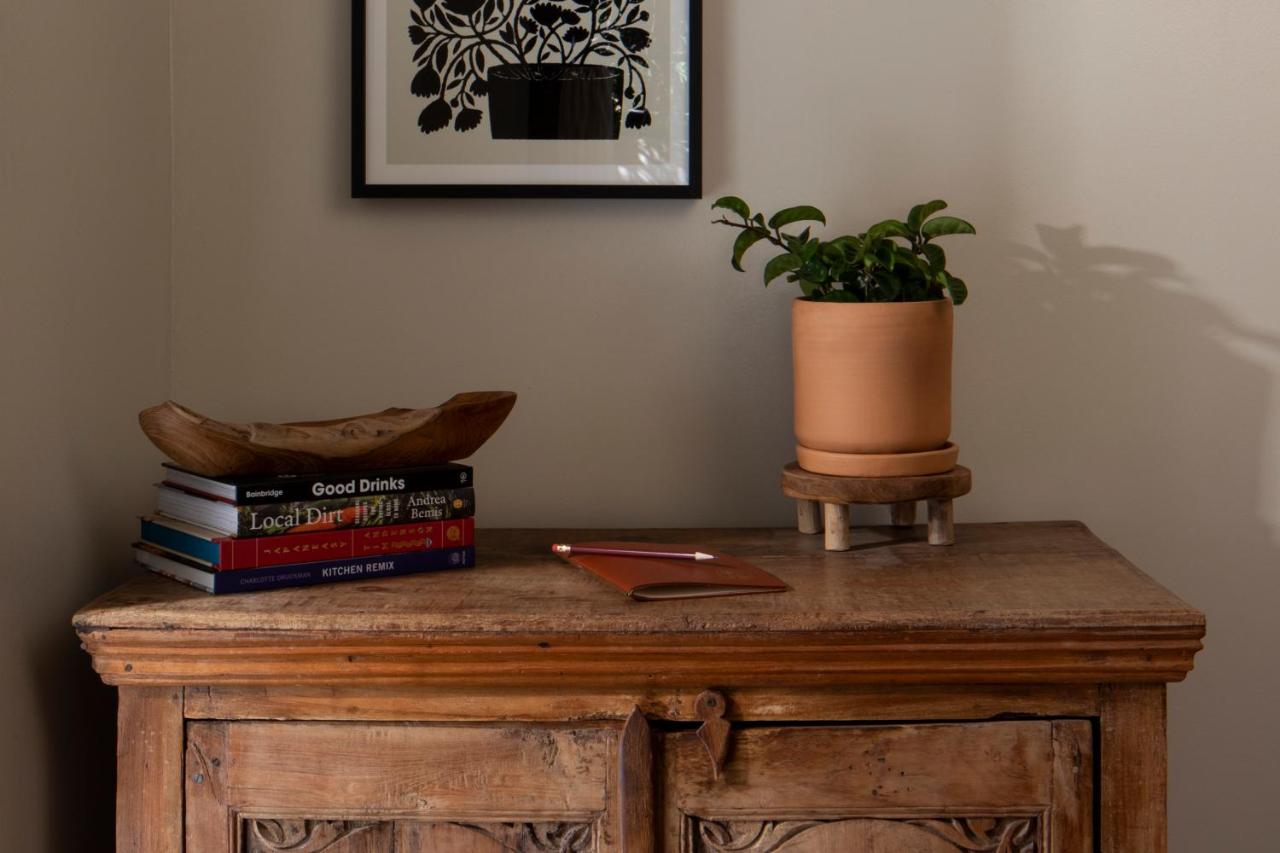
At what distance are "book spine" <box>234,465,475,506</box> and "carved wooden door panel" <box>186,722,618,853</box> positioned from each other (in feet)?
0.76

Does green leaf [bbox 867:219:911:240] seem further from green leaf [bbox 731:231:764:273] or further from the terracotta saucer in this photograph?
the terracotta saucer

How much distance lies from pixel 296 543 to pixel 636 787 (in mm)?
436

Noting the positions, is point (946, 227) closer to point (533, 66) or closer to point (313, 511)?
point (533, 66)

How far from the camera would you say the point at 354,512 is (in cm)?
127

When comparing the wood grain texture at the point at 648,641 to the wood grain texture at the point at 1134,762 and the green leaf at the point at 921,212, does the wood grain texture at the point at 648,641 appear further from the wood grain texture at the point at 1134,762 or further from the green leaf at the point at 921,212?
the green leaf at the point at 921,212

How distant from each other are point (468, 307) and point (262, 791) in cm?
72

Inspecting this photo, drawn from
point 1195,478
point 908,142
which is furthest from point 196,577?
point 1195,478

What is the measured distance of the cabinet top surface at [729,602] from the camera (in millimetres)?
1122

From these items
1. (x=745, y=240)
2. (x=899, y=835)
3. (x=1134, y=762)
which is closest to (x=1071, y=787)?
(x=1134, y=762)

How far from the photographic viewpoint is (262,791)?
3.82 ft

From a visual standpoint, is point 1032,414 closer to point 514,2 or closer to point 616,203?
point 616,203

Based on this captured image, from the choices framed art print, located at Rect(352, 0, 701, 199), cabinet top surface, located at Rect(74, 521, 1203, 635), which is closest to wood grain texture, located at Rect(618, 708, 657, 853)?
cabinet top surface, located at Rect(74, 521, 1203, 635)

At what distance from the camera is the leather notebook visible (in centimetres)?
120

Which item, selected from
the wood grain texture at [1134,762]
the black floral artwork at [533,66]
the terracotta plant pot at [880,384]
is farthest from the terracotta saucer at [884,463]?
the black floral artwork at [533,66]
